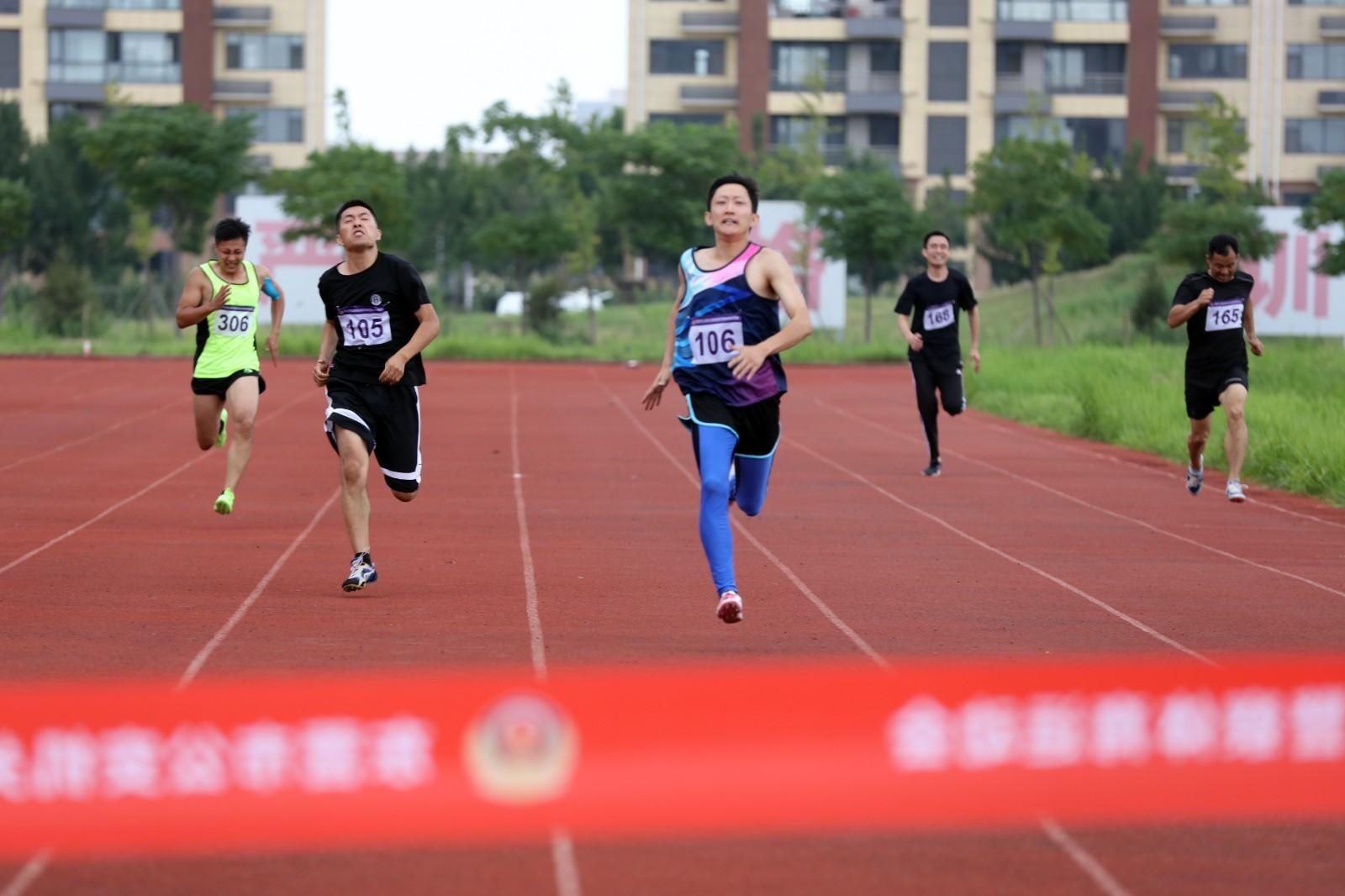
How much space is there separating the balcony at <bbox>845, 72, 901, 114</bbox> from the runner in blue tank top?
6301 cm

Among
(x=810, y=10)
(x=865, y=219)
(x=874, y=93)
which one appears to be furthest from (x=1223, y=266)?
(x=810, y=10)

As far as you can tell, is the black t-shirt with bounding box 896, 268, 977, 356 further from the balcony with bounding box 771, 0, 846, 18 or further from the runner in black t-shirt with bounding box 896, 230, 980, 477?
the balcony with bounding box 771, 0, 846, 18

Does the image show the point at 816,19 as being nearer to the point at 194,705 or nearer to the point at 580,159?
the point at 580,159

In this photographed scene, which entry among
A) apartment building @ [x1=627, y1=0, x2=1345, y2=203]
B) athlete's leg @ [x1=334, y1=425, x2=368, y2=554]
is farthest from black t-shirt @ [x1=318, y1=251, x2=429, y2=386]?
apartment building @ [x1=627, y1=0, x2=1345, y2=203]

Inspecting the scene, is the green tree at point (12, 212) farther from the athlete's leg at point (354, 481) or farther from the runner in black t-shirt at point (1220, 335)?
the athlete's leg at point (354, 481)

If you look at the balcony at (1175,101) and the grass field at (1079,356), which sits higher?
the balcony at (1175,101)

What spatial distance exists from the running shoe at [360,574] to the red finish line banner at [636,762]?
293 cm

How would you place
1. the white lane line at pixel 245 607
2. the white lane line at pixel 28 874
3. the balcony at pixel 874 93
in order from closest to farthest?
the white lane line at pixel 28 874
the white lane line at pixel 245 607
the balcony at pixel 874 93

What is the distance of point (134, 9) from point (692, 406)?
65.3 metres

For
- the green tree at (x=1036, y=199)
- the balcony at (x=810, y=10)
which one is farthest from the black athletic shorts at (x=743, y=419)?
the balcony at (x=810, y=10)

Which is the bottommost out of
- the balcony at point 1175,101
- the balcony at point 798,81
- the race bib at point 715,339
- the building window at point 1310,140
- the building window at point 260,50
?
the race bib at point 715,339

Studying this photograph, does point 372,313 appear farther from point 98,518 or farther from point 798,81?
point 798,81

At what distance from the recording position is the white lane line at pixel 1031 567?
27.8 ft

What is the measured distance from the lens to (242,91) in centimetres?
7025
